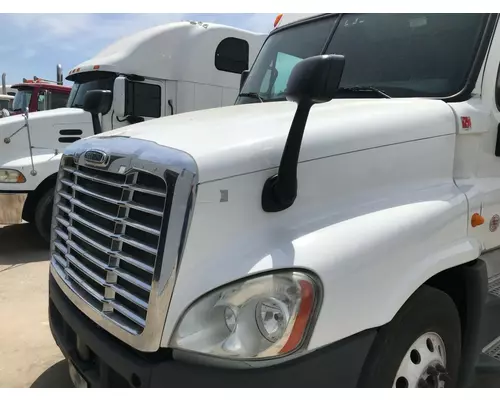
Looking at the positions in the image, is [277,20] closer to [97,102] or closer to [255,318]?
[97,102]

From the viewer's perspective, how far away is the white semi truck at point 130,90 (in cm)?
639

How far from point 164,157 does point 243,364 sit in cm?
86

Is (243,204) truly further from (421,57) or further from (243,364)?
(421,57)

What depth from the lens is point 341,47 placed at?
313 cm

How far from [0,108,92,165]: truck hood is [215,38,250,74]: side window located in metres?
2.18

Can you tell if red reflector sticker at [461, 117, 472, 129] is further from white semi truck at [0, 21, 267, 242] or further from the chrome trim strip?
white semi truck at [0, 21, 267, 242]

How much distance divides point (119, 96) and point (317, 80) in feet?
15.9

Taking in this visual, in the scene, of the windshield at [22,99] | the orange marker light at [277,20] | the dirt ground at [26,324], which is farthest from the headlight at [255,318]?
the windshield at [22,99]

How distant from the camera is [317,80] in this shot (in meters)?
1.87

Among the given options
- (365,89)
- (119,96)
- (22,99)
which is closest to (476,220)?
(365,89)

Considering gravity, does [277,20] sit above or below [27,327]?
above

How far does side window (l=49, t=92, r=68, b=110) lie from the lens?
847 cm

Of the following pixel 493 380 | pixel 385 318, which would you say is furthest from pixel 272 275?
pixel 493 380

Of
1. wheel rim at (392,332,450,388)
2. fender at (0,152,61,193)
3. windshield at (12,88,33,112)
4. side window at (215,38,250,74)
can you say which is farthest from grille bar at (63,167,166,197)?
windshield at (12,88,33,112)
